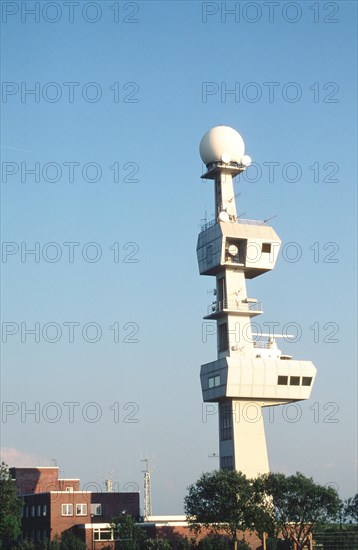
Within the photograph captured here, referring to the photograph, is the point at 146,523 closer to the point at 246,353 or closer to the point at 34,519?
the point at 34,519

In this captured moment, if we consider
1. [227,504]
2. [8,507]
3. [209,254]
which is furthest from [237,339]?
[8,507]

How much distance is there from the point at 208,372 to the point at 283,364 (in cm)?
958

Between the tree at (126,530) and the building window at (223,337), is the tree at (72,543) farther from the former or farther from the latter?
the building window at (223,337)

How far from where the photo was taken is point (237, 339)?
113 meters

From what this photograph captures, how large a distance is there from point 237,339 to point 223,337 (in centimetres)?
229

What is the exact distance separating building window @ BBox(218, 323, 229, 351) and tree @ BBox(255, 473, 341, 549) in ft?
66.5

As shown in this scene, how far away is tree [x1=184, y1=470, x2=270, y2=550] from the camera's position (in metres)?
96.6

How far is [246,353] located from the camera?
11238cm

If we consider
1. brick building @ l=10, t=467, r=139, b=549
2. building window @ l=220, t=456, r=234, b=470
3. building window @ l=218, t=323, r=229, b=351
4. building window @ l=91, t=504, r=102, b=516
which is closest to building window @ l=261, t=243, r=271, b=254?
building window @ l=218, t=323, r=229, b=351

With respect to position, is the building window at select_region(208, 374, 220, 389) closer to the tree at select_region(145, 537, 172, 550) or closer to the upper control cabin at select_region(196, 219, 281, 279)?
the upper control cabin at select_region(196, 219, 281, 279)

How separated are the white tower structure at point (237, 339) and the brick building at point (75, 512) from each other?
15.5 meters

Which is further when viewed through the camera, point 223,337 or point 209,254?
point 209,254

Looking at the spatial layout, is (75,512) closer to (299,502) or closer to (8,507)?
(8,507)

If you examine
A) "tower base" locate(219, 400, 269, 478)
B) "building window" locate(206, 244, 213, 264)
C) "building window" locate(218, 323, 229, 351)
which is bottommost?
"tower base" locate(219, 400, 269, 478)
